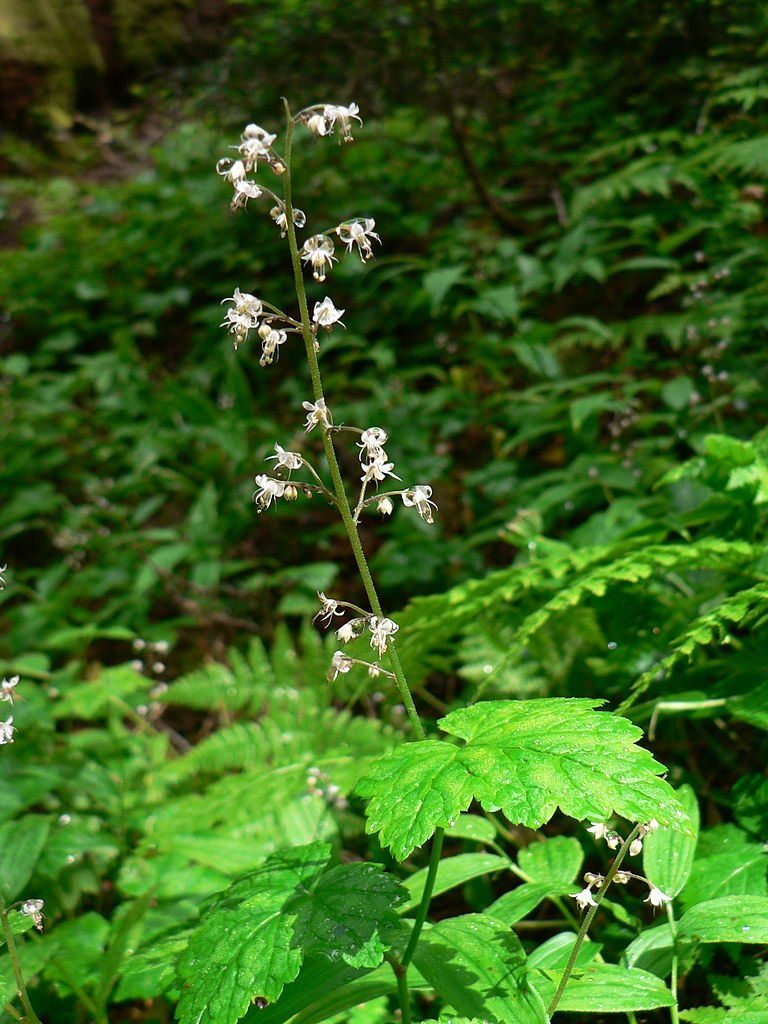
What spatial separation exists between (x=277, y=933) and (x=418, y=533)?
2.75 m

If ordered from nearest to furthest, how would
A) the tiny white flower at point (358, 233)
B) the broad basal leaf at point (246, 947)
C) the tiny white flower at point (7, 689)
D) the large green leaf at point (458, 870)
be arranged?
1. the broad basal leaf at point (246, 947)
2. the tiny white flower at point (358, 233)
3. the tiny white flower at point (7, 689)
4. the large green leaf at point (458, 870)

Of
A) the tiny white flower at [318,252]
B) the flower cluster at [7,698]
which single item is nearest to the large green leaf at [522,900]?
the flower cluster at [7,698]

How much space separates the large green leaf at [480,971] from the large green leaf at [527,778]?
1.29 feet

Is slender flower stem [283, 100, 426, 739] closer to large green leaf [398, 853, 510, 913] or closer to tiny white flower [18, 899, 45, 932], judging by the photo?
large green leaf [398, 853, 510, 913]

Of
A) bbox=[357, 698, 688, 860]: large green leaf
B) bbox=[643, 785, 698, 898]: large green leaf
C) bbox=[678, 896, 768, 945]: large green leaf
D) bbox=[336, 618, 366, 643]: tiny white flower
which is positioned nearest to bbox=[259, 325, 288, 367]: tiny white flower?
bbox=[336, 618, 366, 643]: tiny white flower

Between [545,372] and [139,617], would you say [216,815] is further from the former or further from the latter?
[545,372]

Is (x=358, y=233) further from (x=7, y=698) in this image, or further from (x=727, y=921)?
(x=727, y=921)

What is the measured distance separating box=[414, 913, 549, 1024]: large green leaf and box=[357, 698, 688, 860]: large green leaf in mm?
393

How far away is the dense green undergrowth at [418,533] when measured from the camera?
1.50 m

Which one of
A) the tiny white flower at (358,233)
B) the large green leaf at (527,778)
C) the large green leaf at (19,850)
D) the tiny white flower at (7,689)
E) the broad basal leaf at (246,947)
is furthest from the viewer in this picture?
the large green leaf at (19,850)

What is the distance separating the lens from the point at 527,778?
1.04 metres

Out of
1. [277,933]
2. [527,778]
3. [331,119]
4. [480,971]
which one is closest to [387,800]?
[527,778]

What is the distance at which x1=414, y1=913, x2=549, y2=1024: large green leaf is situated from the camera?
1.20 m

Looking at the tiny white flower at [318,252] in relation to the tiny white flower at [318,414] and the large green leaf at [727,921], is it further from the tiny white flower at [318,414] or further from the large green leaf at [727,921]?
the large green leaf at [727,921]
